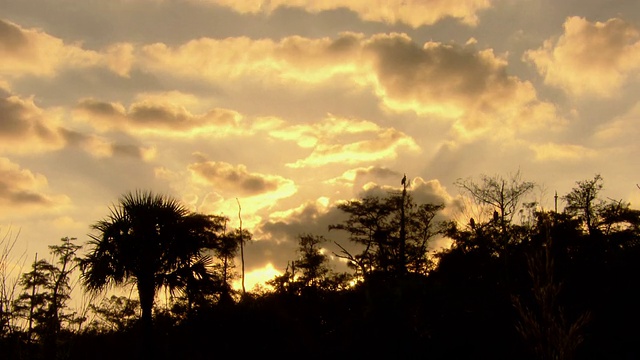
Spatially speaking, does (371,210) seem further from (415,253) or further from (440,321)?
(440,321)

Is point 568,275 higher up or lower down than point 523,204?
lower down

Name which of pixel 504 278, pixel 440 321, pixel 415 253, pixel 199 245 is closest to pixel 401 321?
pixel 440 321

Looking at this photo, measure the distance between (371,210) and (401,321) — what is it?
89.8ft

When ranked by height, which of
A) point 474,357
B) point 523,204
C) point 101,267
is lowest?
point 474,357

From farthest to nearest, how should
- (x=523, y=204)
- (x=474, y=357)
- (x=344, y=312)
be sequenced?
(x=523, y=204) → (x=344, y=312) → (x=474, y=357)

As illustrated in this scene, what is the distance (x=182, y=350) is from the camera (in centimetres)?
2328

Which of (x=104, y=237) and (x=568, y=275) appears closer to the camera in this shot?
(x=568, y=275)

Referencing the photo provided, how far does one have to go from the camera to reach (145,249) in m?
21.9

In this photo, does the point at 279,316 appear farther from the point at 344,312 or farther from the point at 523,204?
the point at 523,204

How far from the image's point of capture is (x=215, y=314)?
71.3 feet

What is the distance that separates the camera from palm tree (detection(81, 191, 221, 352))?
21.8 m

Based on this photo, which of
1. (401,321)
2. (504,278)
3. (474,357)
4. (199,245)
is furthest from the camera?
(199,245)

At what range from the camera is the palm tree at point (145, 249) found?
21797 mm

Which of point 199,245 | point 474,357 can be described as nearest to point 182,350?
point 199,245
